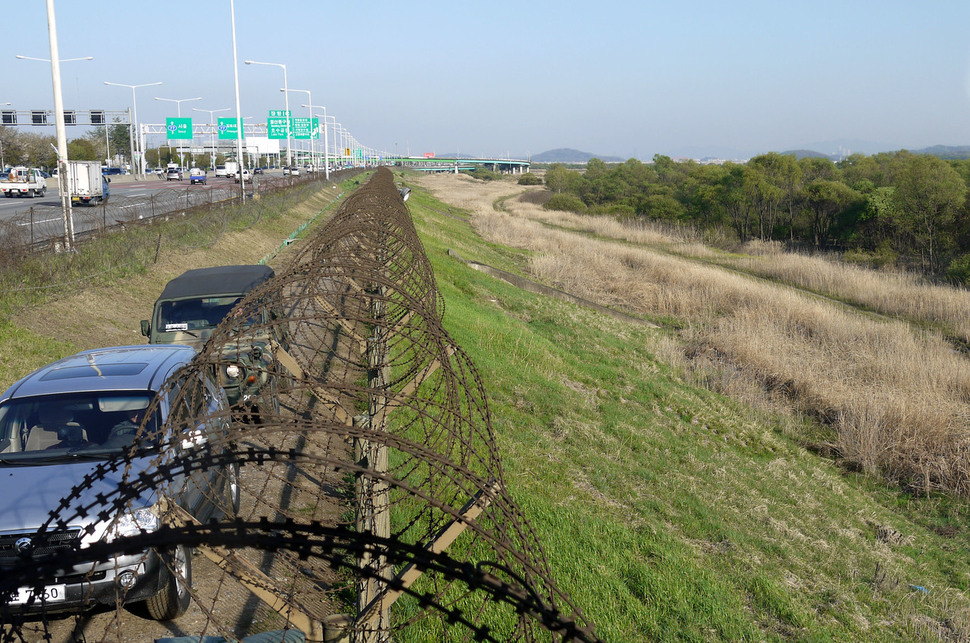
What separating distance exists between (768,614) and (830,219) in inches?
1803

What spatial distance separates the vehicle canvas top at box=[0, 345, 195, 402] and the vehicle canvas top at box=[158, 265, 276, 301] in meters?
2.79

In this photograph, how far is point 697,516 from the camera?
29.8ft

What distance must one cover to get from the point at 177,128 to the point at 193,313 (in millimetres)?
69757

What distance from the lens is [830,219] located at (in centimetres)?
4769

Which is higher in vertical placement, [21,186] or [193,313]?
[21,186]

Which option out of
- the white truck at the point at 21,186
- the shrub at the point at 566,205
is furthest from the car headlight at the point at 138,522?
the shrub at the point at 566,205

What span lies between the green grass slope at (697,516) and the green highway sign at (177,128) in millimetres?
64408

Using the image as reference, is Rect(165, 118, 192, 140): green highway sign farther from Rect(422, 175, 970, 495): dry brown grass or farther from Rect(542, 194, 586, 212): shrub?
Rect(422, 175, 970, 495): dry brown grass

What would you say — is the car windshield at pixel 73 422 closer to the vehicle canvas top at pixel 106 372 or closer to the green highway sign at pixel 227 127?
the vehicle canvas top at pixel 106 372

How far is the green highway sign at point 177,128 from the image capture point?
72.1 meters

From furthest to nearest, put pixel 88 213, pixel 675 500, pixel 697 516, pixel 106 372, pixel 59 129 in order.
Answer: pixel 88 213
pixel 59 129
pixel 675 500
pixel 697 516
pixel 106 372

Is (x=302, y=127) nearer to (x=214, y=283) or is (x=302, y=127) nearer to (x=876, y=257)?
(x=876, y=257)

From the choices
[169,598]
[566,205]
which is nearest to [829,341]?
[169,598]

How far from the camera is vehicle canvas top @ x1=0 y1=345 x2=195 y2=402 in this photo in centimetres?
609
